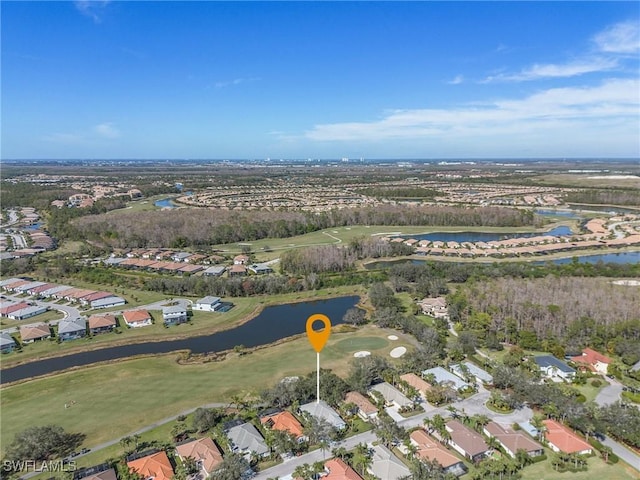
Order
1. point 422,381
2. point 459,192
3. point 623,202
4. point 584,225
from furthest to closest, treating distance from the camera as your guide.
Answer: point 459,192 < point 623,202 < point 584,225 < point 422,381

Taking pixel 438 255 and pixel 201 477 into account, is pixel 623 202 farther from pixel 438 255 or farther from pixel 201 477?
pixel 201 477

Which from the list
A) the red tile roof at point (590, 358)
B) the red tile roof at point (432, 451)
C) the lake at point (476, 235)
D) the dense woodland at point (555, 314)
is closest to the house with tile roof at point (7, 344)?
the red tile roof at point (432, 451)

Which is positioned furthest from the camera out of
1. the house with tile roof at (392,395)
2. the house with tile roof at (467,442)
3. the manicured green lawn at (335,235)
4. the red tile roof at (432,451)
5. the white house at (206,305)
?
the manicured green lawn at (335,235)

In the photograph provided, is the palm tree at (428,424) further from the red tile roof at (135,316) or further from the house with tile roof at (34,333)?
the house with tile roof at (34,333)

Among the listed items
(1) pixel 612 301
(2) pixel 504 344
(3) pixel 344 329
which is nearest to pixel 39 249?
(3) pixel 344 329

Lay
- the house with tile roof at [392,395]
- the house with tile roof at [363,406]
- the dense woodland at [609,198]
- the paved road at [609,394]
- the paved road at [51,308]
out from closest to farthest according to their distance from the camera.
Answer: the house with tile roof at [363,406] → the house with tile roof at [392,395] → the paved road at [609,394] → the paved road at [51,308] → the dense woodland at [609,198]

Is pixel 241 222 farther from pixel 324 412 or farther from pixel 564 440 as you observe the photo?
pixel 564 440
